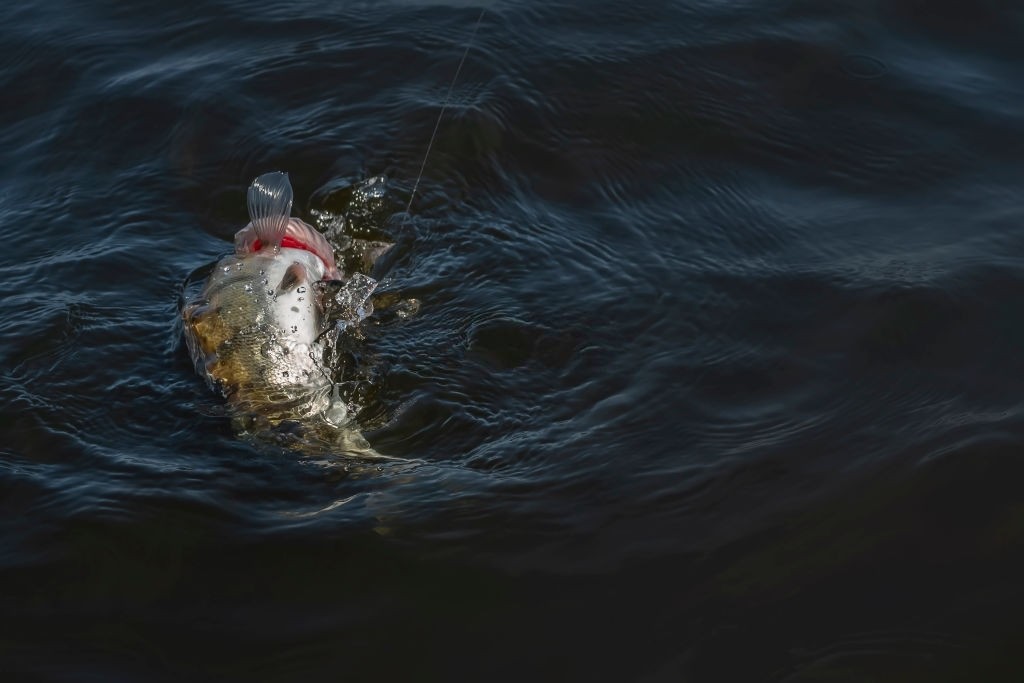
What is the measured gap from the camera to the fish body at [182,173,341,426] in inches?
208

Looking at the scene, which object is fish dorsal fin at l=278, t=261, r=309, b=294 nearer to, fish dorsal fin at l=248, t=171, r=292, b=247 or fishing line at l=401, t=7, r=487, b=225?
fish dorsal fin at l=248, t=171, r=292, b=247

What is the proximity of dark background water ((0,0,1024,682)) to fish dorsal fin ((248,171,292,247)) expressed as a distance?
645mm

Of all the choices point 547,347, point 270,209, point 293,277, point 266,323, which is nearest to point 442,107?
point 270,209

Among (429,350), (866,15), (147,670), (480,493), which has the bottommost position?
(147,670)

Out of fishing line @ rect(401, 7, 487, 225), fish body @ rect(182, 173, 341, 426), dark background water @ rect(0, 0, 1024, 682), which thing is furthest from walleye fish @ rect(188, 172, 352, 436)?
fishing line @ rect(401, 7, 487, 225)

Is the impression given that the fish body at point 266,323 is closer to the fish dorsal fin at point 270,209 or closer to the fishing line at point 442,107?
the fish dorsal fin at point 270,209

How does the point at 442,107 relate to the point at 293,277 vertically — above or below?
above

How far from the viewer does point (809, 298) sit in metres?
6.04

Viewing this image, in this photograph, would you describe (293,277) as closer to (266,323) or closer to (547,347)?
(266,323)

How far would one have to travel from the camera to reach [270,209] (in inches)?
225

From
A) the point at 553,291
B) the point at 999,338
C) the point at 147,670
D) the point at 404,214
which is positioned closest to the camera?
the point at 147,670

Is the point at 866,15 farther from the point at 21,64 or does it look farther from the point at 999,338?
the point at 21,64

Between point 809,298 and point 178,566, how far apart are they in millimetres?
3080

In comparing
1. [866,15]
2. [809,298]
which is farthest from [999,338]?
[866,15]
